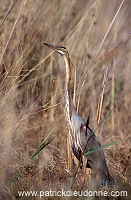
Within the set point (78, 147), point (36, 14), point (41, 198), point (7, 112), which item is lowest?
point (41, 198)

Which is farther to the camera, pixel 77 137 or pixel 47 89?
pixel 47 89

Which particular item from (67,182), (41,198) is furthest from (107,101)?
(41,198)

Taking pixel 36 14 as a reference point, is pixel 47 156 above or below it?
below

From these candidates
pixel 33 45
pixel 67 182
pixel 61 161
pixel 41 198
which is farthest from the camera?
pixel 33 45

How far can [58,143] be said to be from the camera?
2.97 m

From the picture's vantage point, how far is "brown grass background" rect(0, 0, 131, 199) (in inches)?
94.3

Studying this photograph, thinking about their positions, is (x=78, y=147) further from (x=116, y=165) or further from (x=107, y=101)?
(x=107, y=101)

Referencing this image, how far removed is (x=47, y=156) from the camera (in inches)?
106

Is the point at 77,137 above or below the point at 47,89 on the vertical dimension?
below

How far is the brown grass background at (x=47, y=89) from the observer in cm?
240

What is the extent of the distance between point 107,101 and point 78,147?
1.22 meters

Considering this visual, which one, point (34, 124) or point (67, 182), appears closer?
point (67, 182)

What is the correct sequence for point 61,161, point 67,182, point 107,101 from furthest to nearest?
point 107,101 → point 61,161 → point 67,182

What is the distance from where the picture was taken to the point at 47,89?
3.18 m
